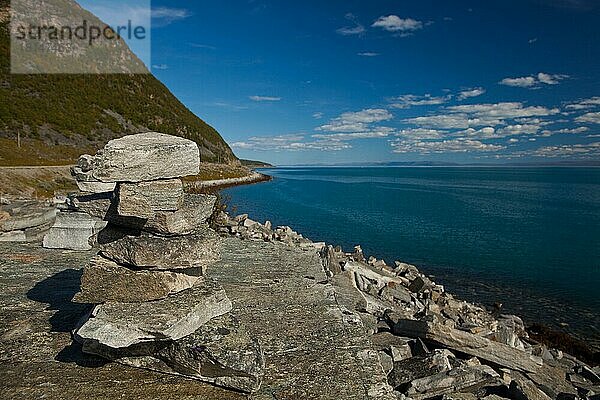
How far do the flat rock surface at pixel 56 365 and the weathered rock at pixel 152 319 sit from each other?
348 mm

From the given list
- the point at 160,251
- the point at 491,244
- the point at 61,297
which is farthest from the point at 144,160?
the point at 491,244

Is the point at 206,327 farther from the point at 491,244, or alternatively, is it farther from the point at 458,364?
the point at 491,244

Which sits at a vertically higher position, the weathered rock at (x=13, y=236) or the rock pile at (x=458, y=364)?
the weathered rock at (x=13, y=236)

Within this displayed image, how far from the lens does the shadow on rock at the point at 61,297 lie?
22.2ft

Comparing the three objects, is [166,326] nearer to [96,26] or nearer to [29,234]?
[29,234]

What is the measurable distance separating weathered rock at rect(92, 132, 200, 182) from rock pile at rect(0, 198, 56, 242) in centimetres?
893

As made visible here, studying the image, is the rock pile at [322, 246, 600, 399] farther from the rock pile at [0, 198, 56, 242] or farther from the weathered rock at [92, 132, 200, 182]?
the rock pile at [0, 198, 56, 242]

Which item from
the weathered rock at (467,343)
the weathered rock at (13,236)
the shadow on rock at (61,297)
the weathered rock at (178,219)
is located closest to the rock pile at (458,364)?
the weathered rock at (467,343)

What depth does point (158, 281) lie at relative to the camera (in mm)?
5758

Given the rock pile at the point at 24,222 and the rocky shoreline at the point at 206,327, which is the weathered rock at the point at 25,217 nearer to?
the rock pile at the point at 24,222

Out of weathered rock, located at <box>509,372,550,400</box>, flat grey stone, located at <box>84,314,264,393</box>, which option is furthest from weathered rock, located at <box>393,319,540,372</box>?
flat grey stone, located at <box>84,314,264,393</box>

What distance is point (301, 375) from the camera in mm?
5520

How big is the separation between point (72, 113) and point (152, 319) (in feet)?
293

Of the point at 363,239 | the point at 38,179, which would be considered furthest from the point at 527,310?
the point at 38,179
